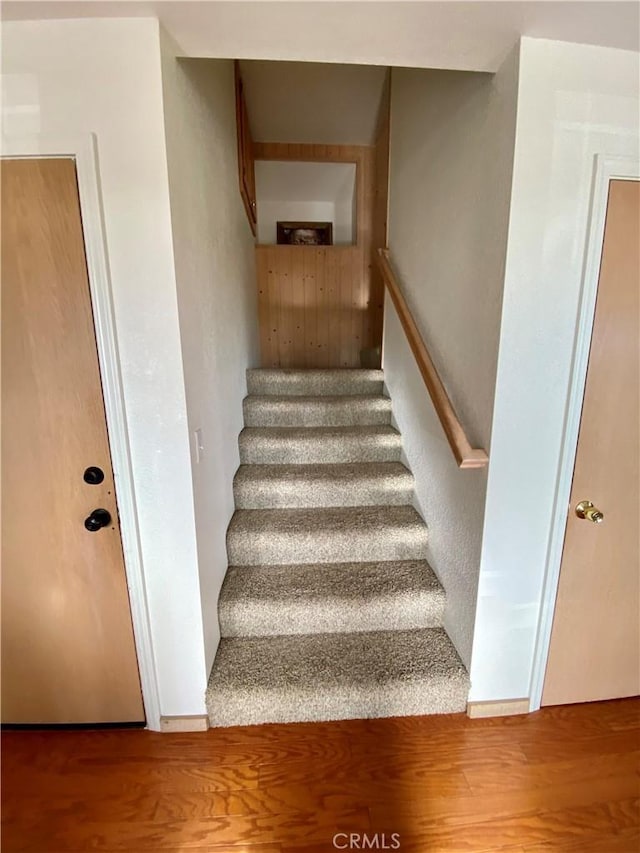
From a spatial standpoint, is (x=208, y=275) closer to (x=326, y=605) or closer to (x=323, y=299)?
(x=326, y=605)

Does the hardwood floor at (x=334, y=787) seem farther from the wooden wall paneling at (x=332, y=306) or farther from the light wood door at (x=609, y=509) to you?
the wooden wall paneling at (x=332, y=306)

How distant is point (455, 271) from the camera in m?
1.54

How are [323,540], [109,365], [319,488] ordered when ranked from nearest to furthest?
[109,365] < [323,540] < [319,488]

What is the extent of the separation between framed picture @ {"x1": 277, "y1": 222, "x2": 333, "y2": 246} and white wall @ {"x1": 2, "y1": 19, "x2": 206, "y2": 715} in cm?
294

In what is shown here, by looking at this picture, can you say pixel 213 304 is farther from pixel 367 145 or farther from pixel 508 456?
pixel 367 145

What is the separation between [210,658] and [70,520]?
2.37 feet

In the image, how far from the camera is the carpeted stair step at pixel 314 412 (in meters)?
2.46

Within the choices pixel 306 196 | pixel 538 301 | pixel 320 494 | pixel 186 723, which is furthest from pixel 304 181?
pixel 186 723

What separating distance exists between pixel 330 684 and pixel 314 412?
1469mm

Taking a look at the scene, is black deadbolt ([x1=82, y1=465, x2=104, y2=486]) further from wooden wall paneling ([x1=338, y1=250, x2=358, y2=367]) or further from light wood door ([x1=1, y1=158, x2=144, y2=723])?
wooden wall paneling ([x1=338, y1=250, x2=358, y2=367])

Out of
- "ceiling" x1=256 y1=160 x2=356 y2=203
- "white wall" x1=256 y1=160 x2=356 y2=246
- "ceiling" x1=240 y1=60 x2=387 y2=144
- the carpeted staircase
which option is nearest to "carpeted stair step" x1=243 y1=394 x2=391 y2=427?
the carpeted staircase

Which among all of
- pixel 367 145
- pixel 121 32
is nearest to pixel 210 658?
pixel 121 32

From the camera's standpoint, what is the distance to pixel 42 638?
4.57ft

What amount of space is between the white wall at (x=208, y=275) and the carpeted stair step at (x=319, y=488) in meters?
0.12
